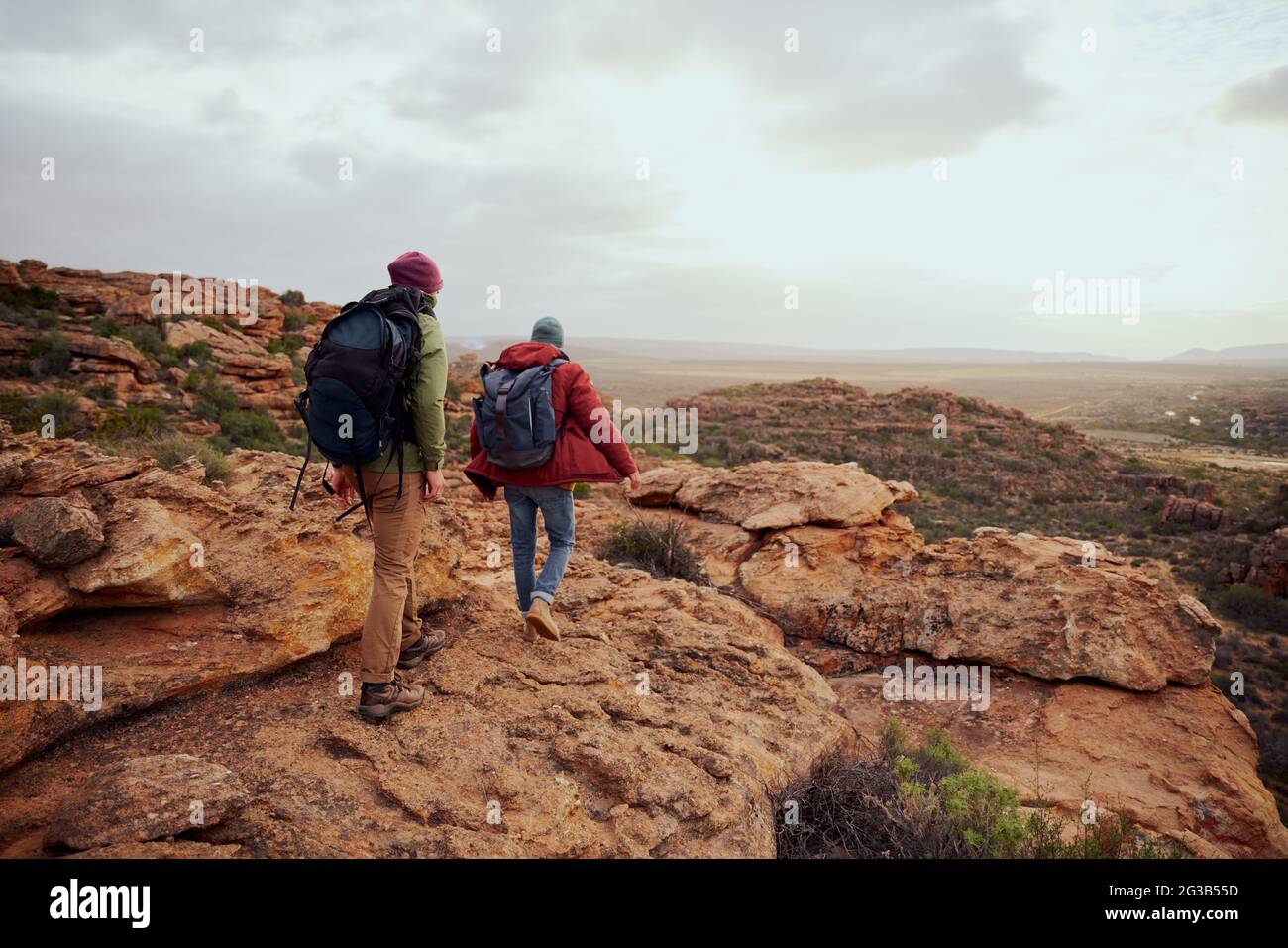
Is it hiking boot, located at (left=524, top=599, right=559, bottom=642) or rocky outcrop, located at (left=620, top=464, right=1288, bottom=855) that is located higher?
hiking boot, located at (left=524, top=599, right=559, bottom=642)

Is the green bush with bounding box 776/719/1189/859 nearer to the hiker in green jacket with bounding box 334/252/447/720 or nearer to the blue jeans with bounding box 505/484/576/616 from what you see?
the blue jeans with bounding box 505/484/576/616

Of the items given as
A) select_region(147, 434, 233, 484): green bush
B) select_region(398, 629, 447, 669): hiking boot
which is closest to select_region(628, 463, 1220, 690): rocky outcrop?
select_region(398, 629, 447, 669): hiking boot

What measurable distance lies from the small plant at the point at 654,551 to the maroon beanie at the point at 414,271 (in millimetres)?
4063

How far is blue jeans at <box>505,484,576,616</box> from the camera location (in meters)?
3.88

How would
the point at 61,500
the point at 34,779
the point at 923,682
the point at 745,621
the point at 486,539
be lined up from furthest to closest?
the point at 486,539
the point at 923,682
the point at 745,621
the point at 61,500
the point at 34,779

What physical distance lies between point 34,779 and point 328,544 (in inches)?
68.8

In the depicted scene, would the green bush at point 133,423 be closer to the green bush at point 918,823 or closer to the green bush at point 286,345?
the green bush at point 286,345

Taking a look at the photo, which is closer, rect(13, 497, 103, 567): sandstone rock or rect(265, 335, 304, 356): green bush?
rect(13, 497, 103, 567): sandstone rock

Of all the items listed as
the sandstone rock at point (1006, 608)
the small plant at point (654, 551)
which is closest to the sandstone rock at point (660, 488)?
the small plant at point (654, 551)

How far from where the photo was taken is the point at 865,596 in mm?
6457

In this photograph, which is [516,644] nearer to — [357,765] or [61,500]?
[357,765]

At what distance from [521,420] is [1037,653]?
506cm

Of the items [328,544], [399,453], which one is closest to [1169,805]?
[399,453]

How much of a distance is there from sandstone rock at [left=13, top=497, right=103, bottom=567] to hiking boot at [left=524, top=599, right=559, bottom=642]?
2.17 meters
